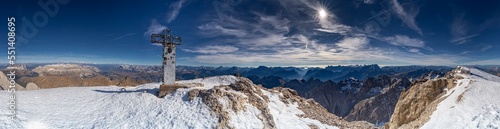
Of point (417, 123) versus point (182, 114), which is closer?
point (417, 123)

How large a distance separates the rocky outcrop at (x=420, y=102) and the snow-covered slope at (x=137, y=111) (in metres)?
7.25

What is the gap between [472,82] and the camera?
72.3ft

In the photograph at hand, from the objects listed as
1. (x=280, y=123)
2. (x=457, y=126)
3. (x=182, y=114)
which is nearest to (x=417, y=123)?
(x=457, y=126)

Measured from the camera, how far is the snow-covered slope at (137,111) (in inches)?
850

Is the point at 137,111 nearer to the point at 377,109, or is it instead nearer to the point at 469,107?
the point at 469,107

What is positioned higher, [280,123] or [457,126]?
[457,126]

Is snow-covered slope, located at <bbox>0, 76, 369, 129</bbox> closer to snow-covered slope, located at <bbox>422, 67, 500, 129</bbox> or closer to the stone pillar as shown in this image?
the stone pillar

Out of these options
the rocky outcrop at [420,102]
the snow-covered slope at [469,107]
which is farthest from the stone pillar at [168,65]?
the snow-covered slope at [469,107]

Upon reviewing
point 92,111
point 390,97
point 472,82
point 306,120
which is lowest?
point 390,97

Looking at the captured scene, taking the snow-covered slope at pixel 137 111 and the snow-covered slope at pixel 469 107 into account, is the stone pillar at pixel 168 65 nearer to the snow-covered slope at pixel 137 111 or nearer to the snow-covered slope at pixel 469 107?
the snow-covered slope at pixel 137 111

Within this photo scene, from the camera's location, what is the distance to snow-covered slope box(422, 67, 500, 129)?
1585 centimetres

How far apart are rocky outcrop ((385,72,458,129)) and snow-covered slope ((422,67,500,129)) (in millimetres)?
978

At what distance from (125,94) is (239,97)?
36.9 feet

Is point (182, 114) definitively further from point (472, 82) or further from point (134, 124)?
point (472, 82)
